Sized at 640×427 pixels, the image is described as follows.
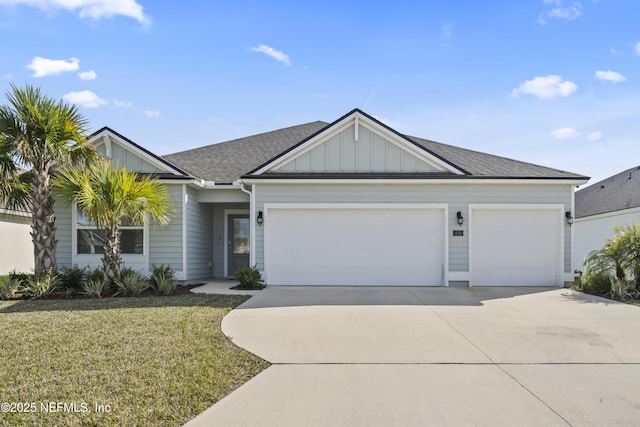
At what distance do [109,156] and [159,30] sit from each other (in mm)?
3728

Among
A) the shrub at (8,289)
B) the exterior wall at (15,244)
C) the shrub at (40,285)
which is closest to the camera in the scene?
the shrub at (8,289)

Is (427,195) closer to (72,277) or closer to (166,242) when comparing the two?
(166,242)

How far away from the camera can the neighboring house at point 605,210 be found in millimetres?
14789

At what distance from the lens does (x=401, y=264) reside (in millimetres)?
10812

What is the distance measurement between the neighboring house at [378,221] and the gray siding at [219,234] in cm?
230

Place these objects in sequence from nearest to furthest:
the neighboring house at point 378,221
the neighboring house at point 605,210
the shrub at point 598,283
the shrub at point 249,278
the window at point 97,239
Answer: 1. the shrub at point 598,283
2. the shrub at point 249,278
3. the neighboring house at point 378,221
4. the window at point 97,239
5. the neighboring house at point 605,210

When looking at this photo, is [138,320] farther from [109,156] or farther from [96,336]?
[109,156]

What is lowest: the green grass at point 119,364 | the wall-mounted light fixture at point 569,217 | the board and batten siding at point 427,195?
the green grass at point 119,364

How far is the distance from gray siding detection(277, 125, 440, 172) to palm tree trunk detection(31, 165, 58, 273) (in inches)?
220

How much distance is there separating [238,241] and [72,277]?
4.91m

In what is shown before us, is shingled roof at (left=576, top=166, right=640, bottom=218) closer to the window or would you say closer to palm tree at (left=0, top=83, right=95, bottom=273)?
the window

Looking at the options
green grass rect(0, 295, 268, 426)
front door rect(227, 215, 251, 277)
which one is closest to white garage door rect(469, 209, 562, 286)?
front door rect(227, 215, 251, 277)

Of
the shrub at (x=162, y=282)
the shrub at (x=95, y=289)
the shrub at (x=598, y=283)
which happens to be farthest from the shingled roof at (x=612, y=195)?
the shrub at (x=95, y=289)

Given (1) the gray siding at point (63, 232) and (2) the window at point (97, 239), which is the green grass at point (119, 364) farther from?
(1) the gray siding at point (63, 232)
